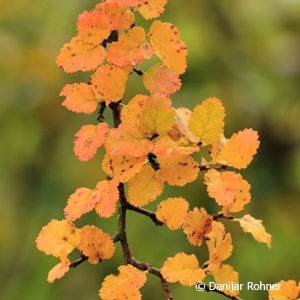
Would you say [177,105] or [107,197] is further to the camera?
[177,105]

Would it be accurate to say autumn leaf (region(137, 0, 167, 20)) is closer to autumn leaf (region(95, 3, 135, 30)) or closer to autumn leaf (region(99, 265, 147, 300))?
autumn leaf (region(95, 3, 135, 30))

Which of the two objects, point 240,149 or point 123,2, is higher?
point 123,2

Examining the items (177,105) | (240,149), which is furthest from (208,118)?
(177,105)

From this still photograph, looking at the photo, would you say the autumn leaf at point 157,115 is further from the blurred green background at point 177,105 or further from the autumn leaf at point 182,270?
the blurred green background at point 177,105

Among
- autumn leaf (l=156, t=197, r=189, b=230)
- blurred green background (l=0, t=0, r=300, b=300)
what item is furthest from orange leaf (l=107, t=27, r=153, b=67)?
blurred green background (l=0, t=0, r=300, b=300)

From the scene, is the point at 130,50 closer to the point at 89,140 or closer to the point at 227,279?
the point at 89,140
